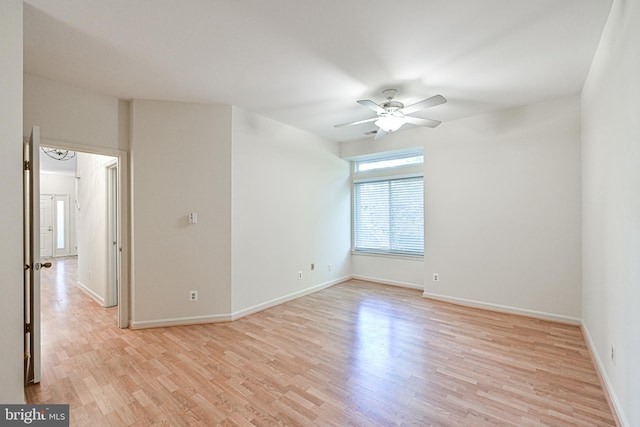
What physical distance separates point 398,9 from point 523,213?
3.15 metres

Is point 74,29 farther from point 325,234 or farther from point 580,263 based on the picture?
point 580,263

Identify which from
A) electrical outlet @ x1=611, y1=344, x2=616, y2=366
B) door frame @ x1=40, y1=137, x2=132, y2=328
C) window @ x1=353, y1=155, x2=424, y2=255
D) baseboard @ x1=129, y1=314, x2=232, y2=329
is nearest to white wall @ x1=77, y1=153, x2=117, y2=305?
door frame @ x1=40, y1=137, x2=132, y2=328

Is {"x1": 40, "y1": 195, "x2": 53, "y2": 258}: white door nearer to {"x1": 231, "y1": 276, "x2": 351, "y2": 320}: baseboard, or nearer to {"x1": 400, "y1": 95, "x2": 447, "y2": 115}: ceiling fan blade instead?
{"x1": 231, "y1": 276, "x2": 351, "y2": 320}: baseboard

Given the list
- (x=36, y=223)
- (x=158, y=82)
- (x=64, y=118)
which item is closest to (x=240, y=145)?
(x=158, y=82)

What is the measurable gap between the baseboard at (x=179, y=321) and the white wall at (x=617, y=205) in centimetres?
360

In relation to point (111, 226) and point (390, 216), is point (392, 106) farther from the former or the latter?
point (111, 226)

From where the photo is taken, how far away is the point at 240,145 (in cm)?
373

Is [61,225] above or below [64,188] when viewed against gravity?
below

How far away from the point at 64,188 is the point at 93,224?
7.17 meters

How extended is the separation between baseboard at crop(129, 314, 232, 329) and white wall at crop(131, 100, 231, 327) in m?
0.01

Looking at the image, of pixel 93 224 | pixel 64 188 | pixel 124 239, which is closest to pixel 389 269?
pixel 124 239

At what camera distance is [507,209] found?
3.81 meters

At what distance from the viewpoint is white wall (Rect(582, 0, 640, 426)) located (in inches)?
62.4

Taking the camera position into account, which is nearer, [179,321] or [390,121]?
[390,121]
